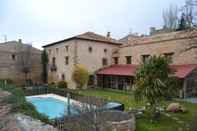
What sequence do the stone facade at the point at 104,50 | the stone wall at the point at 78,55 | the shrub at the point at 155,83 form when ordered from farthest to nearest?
the stone wall at the point at 78,55
the stone facade at the point at 104,50
the shrub at the point at 155,83

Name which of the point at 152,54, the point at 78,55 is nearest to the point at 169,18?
the point at 152,54

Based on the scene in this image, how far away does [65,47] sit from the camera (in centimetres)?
3030

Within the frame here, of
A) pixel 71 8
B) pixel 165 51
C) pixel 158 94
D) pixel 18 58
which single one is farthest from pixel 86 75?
pixel 158 94

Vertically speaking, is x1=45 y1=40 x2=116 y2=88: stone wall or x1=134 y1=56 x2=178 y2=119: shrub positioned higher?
x1=45 y1=40 x2=116 y2=88: stone wall

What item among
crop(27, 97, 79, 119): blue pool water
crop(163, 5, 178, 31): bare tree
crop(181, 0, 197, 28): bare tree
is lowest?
crop(27, 97, 79, 119): blue pool water

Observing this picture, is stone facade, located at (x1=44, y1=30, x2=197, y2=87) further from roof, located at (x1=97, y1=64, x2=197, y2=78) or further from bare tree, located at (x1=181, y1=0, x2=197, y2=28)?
bare tree, located at (x1=181, y1=0, x2=197, y2=28)

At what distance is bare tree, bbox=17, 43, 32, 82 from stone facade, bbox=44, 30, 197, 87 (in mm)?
3920

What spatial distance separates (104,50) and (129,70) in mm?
6161

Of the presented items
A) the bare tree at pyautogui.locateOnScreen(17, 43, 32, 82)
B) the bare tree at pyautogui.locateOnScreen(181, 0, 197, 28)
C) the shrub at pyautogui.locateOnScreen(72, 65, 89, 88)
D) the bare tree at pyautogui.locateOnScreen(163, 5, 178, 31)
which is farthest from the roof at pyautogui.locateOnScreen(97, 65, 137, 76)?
the bare tree at pyautogui.locateOnScreen(163, 5, 178, 31)

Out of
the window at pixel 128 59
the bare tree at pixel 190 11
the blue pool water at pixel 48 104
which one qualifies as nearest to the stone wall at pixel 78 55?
the window at pixel 128 59

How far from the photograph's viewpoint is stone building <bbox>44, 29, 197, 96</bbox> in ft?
79.9

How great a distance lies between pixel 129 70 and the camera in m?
26.6

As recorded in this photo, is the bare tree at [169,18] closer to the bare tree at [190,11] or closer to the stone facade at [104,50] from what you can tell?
the stone facade at [104,50]

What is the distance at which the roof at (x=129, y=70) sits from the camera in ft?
67.4
